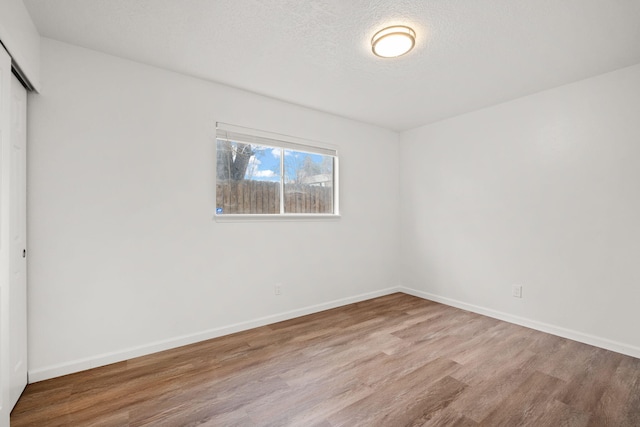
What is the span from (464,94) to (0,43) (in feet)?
12.0

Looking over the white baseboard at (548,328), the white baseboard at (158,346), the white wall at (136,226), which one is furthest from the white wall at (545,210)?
the white wall at (136,226)

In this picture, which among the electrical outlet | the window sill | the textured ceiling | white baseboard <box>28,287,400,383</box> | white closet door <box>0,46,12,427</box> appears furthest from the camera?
the electrical outlet

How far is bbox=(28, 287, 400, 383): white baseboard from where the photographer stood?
2129mm

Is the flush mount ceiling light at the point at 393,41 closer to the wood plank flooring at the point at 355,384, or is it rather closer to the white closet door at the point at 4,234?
Answer: the white closet door at the point at 4,234

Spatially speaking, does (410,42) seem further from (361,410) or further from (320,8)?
(361,410)

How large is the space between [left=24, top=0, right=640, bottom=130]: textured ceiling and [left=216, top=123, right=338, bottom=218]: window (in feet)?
1.84

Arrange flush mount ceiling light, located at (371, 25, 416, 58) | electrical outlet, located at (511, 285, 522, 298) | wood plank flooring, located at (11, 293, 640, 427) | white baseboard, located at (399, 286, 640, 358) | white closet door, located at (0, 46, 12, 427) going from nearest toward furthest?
white closet door, located at (0, 46, 12, 427), wood plank flooring, located at (11, 293, 640, 427), flush mount ceiling light, located at (371, 25, 416, 58), white baseboard, located at (399, 286, 640, 358), electrical outlet, located at (511, 285, 522, 298)

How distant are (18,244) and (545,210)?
451 centimetres

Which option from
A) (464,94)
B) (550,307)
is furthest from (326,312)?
(464,94)

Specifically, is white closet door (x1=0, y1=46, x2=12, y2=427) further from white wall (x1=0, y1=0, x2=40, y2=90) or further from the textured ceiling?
the textured ceiling

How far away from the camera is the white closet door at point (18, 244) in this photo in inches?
71.4

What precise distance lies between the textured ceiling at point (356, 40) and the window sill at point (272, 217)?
1.33 m

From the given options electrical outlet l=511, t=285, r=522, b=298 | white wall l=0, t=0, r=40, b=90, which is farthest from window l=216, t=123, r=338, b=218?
electrical outlet l=511, t=285, r=522, b=298

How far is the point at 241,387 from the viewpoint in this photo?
2025mm
